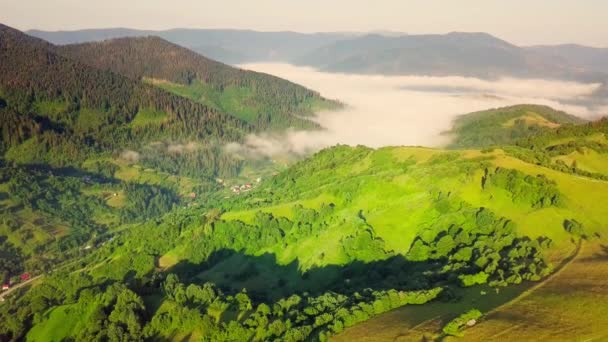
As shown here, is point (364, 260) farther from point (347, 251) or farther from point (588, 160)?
point (588, 160)

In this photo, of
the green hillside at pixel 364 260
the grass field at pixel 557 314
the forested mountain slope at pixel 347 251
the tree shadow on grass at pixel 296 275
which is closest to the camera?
the grass field at pixel 557 314

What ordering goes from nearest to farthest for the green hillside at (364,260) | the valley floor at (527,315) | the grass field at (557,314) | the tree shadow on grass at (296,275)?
the grass field at (557,314), the valley floor at (527,315), the green hillside at (364,260), the tree shadow on grass at (296,275)

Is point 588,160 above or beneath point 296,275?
above

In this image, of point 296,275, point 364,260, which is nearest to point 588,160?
point 364,260

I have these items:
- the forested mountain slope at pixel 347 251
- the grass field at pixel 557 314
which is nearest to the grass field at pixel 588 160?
the forested mountain slope at pixel 347 251

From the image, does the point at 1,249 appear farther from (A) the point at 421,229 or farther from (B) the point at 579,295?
(B) the point at 579,295

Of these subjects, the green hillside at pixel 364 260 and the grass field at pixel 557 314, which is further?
the green hillside at pixel 364 260

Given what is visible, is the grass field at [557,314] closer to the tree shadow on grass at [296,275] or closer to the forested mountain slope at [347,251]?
the forested mountain slope at [347,251]

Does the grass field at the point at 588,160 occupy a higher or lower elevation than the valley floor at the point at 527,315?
higher

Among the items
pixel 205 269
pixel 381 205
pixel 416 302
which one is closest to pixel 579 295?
pixel 416 302
